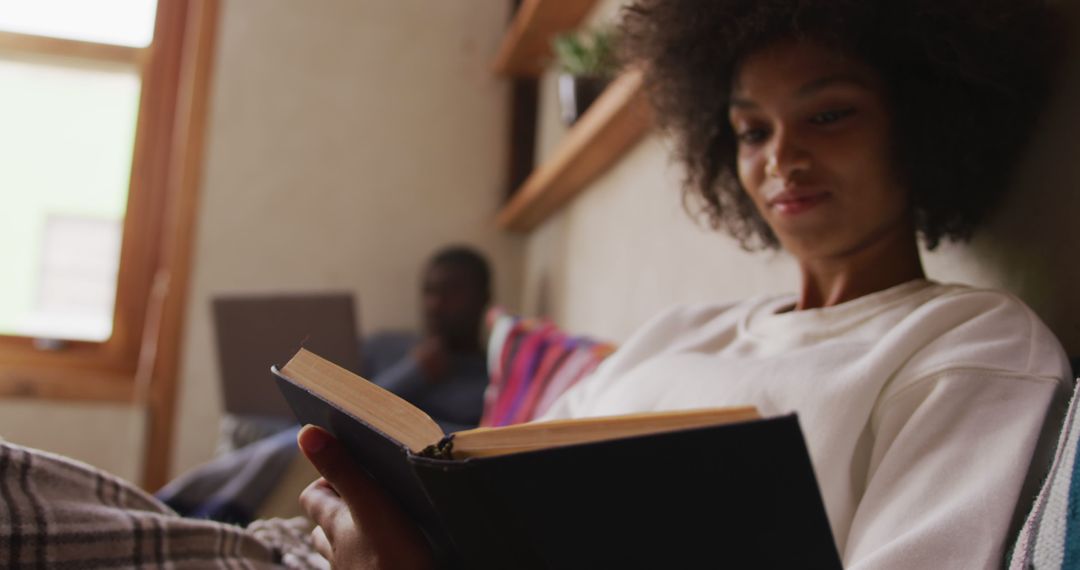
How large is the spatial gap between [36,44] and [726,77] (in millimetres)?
2259

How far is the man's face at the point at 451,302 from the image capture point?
2.30m

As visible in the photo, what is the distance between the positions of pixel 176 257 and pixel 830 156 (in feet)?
6.88

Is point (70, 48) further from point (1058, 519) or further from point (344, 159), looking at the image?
point (1058, 519)

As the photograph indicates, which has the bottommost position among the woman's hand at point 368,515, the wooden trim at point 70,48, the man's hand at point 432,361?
the man's hand at point 432,361

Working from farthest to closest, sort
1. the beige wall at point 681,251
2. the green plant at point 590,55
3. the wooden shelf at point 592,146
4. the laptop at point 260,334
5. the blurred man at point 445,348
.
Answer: the blurred man at point 445,348, the laptop at point 260,334, the green plant at point 590,55, the wooden shelf at point 592,146, the beige wall at point 681,251

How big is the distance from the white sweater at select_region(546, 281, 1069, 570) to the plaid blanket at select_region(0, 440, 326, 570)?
37 centimetres

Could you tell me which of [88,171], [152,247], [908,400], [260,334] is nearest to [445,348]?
[260,334]

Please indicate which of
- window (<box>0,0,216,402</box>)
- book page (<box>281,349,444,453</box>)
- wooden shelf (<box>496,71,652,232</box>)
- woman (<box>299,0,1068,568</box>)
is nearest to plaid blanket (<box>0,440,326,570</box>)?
woman (<box>299,0,1068,568</box>)

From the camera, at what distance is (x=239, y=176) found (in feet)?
8.24

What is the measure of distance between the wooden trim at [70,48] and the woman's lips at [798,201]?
91.0 inches

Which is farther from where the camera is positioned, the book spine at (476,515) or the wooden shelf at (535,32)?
the wooden shelf at (535,32)

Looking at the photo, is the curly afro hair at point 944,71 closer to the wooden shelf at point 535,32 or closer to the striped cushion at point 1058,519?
the striped cushion at point 1058,519

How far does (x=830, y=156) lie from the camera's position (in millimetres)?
750

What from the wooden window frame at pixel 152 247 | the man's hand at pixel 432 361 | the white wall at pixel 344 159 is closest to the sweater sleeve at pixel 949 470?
the man's hand at pixel 432 361
